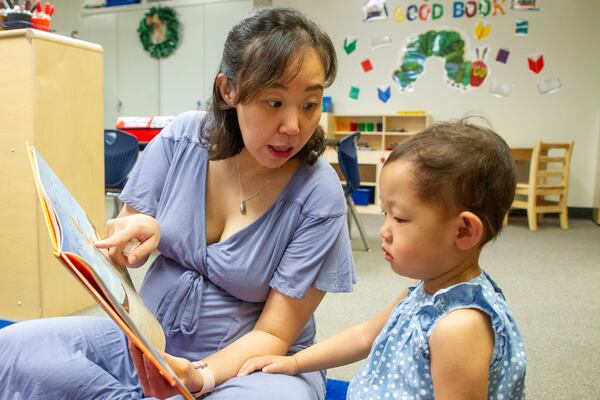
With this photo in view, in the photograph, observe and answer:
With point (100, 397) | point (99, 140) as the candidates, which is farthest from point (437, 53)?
point (100, 397)

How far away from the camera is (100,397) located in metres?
0.87

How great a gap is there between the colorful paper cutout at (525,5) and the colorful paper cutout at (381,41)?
128 centimetres

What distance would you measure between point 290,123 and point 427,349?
0.42m

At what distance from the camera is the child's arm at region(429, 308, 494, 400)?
0.65 m

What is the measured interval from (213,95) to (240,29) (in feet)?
0.56

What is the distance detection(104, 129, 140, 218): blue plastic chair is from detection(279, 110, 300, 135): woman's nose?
7.32ft

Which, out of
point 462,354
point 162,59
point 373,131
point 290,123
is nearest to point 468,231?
point 462,354

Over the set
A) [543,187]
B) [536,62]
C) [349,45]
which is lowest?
[543,187]

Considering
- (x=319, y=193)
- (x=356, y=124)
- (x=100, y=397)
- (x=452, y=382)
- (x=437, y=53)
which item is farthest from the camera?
(x=356, y=124)

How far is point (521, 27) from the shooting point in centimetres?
527

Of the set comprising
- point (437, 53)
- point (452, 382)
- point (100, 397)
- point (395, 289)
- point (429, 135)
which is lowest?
point (395, 289)

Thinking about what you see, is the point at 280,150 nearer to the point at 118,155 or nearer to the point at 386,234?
the point at 386,234

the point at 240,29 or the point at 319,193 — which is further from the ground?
the point at 240,29

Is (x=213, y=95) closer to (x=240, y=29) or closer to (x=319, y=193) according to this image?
(x=240, y=29)
